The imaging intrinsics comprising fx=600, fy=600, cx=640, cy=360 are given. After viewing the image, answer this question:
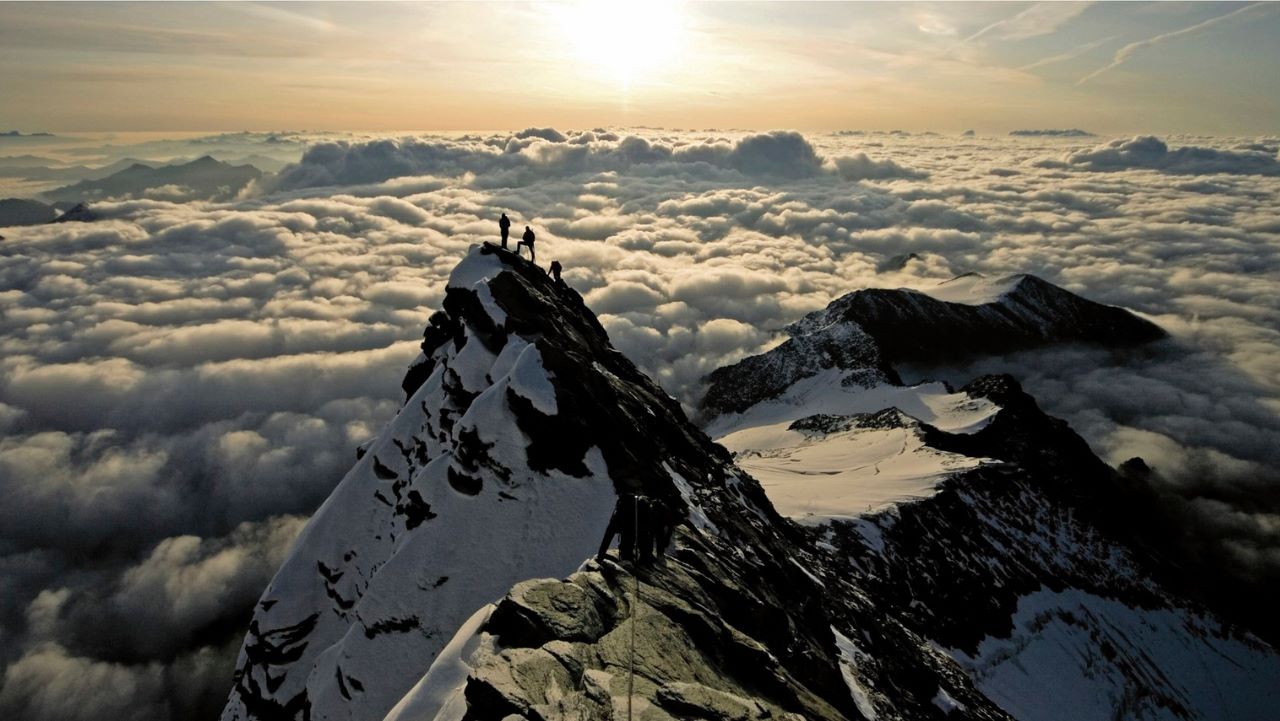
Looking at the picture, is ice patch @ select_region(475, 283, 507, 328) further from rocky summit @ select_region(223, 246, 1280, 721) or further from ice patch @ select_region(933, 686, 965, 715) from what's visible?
ice patch @ select_region(933, 686, 965, 715)

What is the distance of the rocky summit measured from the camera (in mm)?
17266

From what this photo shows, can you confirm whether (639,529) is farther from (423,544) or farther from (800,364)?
(800,364)

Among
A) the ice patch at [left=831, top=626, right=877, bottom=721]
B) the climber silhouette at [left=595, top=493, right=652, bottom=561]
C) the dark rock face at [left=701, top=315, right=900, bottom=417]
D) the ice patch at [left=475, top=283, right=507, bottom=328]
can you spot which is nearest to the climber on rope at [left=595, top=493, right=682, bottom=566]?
the climber silhouette at [left=595, top=493, right=652, bottom=561]

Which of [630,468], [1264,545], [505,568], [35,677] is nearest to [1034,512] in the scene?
[630,468]

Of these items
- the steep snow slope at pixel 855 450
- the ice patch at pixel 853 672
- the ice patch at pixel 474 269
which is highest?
the ice patch at pixel 474 269

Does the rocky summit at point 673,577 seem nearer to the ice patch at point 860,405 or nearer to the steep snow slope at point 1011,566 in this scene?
the steep snow slope at point 1011,566

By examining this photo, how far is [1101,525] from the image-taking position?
92562 mm

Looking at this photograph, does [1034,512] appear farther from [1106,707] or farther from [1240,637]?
[1240,637]

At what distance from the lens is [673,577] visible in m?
21.4

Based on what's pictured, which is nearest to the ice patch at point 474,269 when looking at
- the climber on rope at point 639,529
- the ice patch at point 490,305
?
the ice patch at point 490,305

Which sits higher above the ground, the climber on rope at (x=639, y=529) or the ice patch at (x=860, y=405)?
the climber on rope at (x=639, y=529)

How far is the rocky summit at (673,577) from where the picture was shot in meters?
17.3

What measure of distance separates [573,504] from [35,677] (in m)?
191

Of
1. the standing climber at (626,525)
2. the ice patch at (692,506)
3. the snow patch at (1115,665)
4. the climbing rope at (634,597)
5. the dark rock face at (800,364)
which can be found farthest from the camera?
the dark rock face at (800,364)
